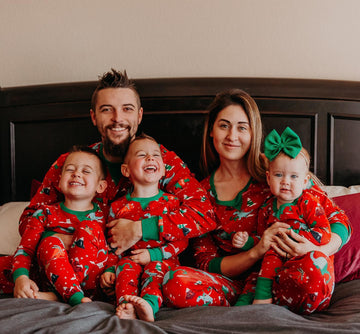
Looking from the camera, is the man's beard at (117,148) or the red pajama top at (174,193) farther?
the man's beard at (117,148)

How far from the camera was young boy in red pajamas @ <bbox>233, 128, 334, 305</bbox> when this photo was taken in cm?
151

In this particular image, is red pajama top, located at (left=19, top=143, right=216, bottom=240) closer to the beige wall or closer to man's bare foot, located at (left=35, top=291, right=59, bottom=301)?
man's bare foot, located at (left=35, top=291, right=59, bottom=301)

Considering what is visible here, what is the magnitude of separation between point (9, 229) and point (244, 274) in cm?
117

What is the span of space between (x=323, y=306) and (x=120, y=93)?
1.35 meters

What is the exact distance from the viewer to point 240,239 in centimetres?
161

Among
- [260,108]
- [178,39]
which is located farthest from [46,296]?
[178,39]

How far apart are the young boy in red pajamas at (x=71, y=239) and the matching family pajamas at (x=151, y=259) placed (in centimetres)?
9

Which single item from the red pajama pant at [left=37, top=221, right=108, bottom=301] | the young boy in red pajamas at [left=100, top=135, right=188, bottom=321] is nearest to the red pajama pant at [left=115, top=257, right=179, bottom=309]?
the young boy in red pajamas at [left=100, top=135, right=188, bottom=321]

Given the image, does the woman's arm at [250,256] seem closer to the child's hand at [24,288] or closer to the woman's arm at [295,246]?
the woman's arm at [295,246]

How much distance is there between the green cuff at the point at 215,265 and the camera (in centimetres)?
168

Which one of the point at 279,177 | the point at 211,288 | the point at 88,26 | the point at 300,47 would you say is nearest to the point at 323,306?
the point at 211,288

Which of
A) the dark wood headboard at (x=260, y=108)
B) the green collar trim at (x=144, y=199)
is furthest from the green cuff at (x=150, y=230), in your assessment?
the dark wood headboard at (x=260, y=108)

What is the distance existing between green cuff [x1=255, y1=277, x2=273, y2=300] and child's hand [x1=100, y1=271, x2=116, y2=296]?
56 centimetres

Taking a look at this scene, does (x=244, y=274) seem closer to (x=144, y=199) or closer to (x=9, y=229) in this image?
(x=144, y=199)
